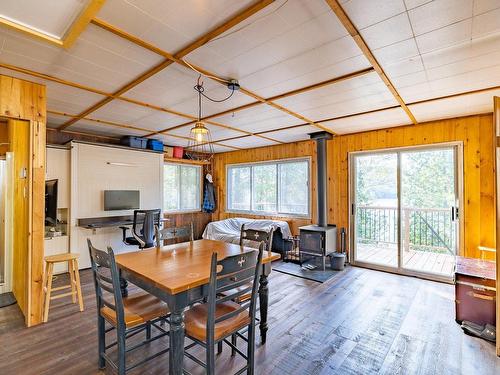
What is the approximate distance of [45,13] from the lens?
63.8 inches

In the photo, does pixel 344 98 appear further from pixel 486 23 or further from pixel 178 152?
pixel 178 152

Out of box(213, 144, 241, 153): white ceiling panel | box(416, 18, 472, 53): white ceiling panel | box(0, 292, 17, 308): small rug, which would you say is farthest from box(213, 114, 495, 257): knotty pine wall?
box(0, 292, 17, 308): small rug

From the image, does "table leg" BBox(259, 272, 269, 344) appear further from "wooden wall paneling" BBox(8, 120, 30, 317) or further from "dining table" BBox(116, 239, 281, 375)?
"wooden wall paneling" BBox(8, 120, 30, 317)

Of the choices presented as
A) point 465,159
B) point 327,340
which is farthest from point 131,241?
point 465,159

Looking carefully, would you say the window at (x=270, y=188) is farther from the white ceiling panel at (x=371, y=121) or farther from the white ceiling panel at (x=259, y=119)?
the white ceiling panel at (x=259, y=119)

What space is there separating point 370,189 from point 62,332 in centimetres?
485

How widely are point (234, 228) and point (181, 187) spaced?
1956 millimetres

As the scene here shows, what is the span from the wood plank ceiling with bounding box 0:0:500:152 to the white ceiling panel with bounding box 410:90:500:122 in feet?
0.05

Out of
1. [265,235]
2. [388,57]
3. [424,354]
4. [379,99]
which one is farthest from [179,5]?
[424,354]

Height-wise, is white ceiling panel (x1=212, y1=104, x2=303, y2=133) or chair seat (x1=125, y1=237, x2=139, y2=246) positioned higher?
white ceiling panel (x1=212, y1=104, x2=303, y2=133)

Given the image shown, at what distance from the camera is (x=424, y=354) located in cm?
216

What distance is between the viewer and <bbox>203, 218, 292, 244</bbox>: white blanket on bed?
5.11 metres

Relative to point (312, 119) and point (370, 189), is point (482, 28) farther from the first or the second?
point (370, 189)

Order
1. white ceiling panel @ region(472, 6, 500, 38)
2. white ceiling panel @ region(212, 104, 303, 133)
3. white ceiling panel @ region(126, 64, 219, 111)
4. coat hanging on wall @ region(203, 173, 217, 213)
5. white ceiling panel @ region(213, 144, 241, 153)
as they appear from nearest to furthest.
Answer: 1. white ceiling panel @ region(472, 6, 500, 38)
2. white ceiling panel @ region(126, 64, 219, 111)
3. white ceiling panel @ region(212, 104, 303, 133)
4. white ceiling panel @ region(213, 144, 241, 153)
5. coat hanging on wall @ region(203, 173, 217, 213)
